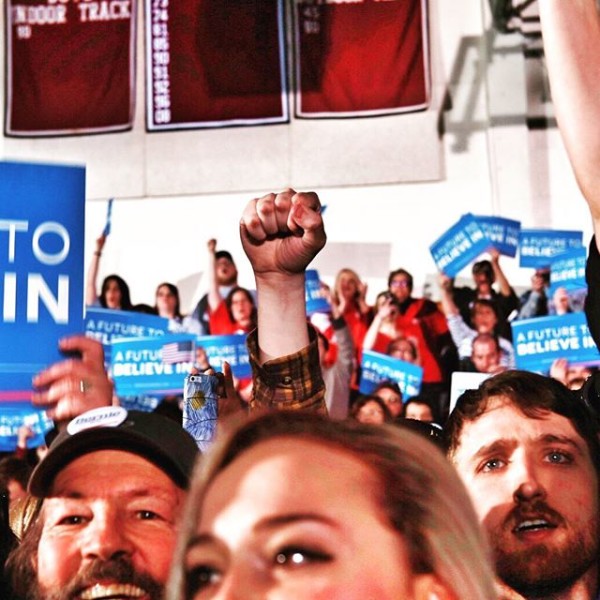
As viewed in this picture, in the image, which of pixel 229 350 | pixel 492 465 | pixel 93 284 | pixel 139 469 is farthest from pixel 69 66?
pixel 139 469

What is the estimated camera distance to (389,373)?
6.39 m

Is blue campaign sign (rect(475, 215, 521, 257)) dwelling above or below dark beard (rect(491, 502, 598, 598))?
above

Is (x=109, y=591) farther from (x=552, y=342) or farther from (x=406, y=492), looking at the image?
(x=552, y=342)

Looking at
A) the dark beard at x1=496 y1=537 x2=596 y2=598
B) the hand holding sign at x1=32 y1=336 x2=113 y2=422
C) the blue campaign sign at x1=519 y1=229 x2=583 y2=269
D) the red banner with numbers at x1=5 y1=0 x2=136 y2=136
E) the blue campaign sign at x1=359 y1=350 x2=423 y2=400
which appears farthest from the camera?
the red banner with numbers at x1=5 y1=0 x2=136 y2=136

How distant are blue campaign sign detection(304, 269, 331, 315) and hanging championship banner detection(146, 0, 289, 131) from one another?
10.7 feet

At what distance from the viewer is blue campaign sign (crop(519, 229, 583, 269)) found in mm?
7219

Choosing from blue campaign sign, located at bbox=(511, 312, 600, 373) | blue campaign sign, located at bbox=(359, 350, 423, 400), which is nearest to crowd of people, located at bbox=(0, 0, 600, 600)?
blue campaign sign, located at bbox=(511, 312, 600, 373)

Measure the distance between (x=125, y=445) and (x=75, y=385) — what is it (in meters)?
0.37

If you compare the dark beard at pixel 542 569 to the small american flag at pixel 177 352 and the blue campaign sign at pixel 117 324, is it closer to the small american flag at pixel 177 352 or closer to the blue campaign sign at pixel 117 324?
the small american flag at pixel 177 352

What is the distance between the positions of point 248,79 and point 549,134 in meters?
2.51

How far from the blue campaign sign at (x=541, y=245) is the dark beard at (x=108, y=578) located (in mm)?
5808

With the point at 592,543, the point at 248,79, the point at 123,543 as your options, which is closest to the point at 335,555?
the point at 123,543

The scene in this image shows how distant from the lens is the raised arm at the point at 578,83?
5.08ft

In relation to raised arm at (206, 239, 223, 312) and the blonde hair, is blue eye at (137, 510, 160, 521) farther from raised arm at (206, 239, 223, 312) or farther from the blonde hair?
raised arm at (206, 239, 223, 312)
